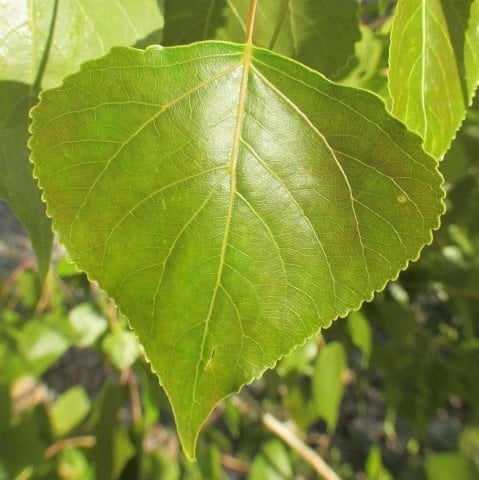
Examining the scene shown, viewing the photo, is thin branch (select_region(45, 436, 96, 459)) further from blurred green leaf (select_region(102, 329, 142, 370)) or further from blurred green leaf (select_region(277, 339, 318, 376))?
blurred green leaf (select_region(277, 339, 318, 376))

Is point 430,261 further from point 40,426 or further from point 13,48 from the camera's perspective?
point 13,48

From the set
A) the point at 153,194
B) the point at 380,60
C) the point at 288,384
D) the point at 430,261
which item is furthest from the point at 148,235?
the point at 430,261

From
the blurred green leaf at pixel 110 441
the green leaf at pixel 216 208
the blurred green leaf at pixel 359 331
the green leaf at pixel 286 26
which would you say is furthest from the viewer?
the blurred green leaf at pixel 110 441

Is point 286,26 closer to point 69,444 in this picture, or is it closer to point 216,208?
point 216,208

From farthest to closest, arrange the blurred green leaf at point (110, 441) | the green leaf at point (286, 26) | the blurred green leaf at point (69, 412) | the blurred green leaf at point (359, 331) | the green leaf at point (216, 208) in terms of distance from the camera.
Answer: the blurred green leaf at point (69, 412), the blurred green leaf at point (110, 441), the blurred green leaf at point (359, 331), the green leaf at point (286, 26), the green leaf at point (216, 208)

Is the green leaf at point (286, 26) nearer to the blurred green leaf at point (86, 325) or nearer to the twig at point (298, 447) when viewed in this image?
the blurred green leaf at point (86, 325)

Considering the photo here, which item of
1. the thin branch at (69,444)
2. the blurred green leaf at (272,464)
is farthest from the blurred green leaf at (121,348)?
the blurred green leaf at (272,464)
